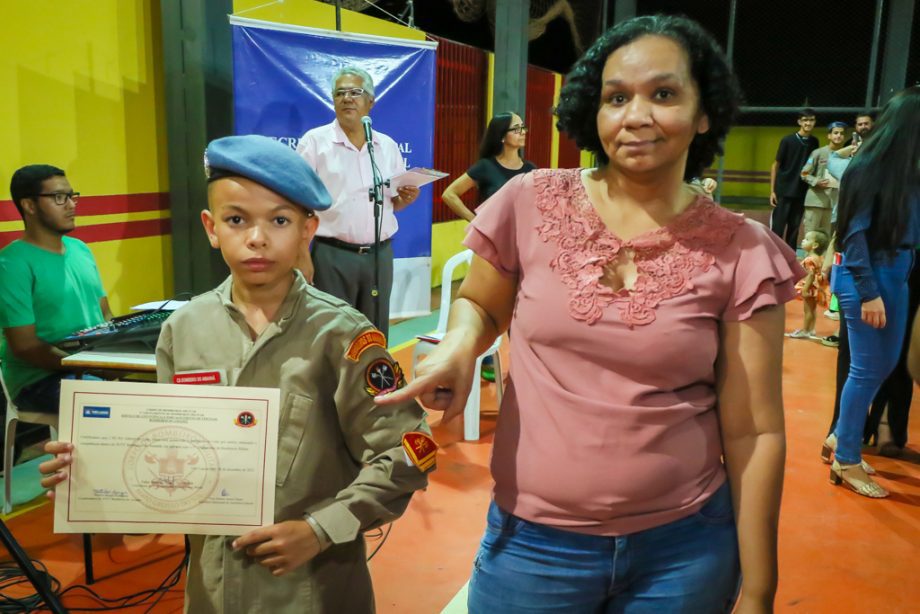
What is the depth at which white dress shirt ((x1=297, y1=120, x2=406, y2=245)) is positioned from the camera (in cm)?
352

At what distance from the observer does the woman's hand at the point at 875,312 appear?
9.68 feet

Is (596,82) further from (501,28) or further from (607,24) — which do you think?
(607,24)

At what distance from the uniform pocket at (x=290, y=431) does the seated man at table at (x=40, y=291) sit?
77.4 inches

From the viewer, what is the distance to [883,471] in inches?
140

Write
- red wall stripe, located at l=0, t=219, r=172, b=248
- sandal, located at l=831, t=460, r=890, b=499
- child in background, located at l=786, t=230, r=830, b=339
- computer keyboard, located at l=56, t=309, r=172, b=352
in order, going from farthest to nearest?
child in background, located at l=786, t=230, r=830, b=339 < red wall stripe, located at l=0, t=219, r=172, b=248 < sandal, located at l=831, t=460, r=890, b=499 < computer keyboard, located at l=56, t=309, r=172, b=352

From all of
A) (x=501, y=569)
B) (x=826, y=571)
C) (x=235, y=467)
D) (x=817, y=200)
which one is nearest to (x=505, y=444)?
(x=501, y=569)

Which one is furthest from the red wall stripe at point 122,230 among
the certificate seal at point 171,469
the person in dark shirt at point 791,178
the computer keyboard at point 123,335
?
the person in dark shirt at point 791,178

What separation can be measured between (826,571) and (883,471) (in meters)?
1.16

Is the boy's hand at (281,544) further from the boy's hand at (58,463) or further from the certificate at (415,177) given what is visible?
the certificate at (415,177)

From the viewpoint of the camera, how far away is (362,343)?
124 centimetres

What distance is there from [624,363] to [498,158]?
3518 mm

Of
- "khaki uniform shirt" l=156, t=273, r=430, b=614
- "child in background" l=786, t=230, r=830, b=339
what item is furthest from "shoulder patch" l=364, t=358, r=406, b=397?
"child in background" l=786, t=230, r=830, b=339

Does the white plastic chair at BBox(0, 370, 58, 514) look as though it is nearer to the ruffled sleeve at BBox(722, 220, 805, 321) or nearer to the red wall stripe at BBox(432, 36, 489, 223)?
the ruffled sleeve at BBox(722, 220, 805, 321)

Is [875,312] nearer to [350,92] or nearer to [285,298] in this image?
[350,92]
